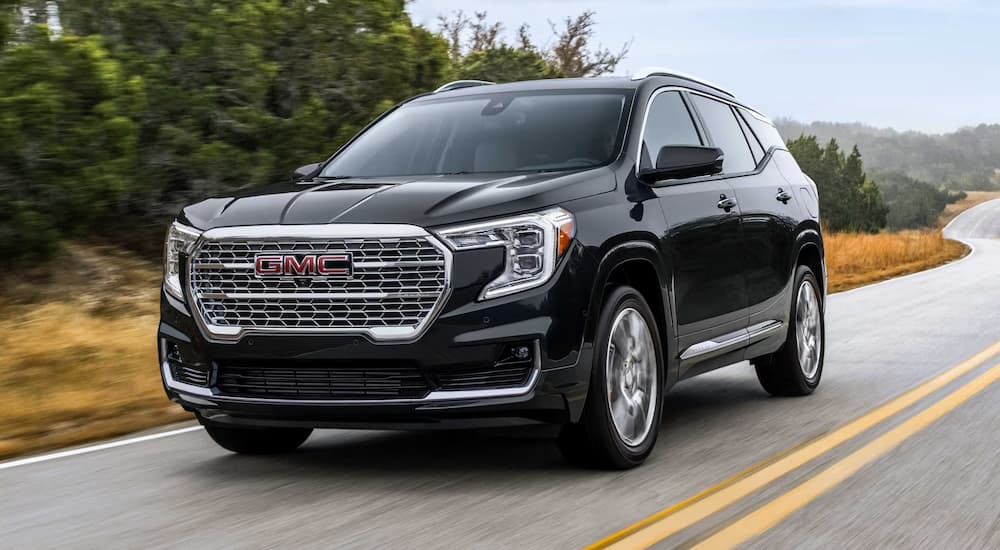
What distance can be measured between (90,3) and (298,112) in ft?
7.75

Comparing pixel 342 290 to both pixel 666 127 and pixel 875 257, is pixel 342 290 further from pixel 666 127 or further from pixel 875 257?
pixel 875 257

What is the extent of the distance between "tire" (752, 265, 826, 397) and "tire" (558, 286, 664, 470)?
7.56ft

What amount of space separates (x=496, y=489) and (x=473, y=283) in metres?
0.92

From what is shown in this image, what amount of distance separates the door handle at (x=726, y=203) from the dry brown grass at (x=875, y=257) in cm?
1358

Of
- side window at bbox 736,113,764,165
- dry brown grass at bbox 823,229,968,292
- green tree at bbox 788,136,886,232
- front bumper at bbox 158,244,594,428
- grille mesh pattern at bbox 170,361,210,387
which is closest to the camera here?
front bumper at bbox 158,244,594,428

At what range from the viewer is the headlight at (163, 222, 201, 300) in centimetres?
Result: 621

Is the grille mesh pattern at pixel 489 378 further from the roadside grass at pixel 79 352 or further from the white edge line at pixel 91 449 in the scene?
the roadside grass at pixel 79 352

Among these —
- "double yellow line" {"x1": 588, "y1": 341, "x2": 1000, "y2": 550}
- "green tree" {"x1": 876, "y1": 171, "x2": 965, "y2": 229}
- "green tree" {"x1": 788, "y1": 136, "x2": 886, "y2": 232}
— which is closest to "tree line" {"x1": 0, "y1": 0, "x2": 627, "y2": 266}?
"double yellow line" {"x1": 588, "y1": 341, "x2": 1000, "y2": 550}

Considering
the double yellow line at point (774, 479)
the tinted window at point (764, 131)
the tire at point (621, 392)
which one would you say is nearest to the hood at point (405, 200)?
the tire at point (621, 392)

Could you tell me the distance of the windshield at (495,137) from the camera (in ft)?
22.7

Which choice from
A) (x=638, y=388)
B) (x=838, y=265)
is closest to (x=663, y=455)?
(x=638, y=388)

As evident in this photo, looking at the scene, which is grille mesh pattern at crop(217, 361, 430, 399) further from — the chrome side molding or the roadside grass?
the roadside grass

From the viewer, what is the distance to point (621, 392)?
634 cm

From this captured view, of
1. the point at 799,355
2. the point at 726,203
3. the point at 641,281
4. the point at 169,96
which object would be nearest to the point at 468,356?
the point at 641,281
